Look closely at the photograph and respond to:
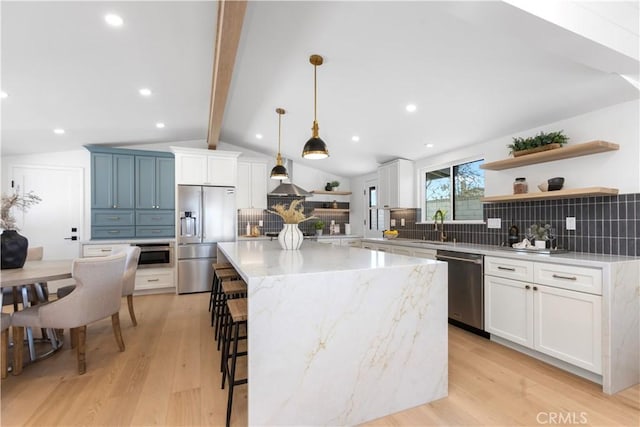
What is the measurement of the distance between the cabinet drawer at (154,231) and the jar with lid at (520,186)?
16.6 feet

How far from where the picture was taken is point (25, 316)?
Answer: 7.39 feet

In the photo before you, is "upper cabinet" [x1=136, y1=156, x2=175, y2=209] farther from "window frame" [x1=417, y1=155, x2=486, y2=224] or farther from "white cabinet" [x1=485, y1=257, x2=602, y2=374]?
"white cabinet" [x1=485, y1=257, x2=602, y2=374]

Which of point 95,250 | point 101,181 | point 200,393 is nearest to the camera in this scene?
point 200,393

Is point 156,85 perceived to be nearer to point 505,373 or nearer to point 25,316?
point 25,316

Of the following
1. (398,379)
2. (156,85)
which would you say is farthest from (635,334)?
(156,85)

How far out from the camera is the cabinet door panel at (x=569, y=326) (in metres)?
2.10

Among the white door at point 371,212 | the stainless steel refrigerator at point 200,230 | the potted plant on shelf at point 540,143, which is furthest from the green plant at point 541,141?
the stainless steel refrigerator at point 200,230

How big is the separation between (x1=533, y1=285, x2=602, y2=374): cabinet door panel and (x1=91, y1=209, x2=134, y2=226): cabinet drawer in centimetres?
557

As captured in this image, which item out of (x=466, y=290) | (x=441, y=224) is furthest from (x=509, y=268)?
(x=441, y=224)

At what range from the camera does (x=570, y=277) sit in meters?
2.25

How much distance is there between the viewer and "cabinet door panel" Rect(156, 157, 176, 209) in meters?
5.06

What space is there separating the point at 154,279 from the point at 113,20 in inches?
150

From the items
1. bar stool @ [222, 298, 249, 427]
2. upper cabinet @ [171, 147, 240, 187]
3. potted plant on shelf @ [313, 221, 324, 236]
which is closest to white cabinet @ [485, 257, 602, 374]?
bar stool @ [222, 298, 249, 427]

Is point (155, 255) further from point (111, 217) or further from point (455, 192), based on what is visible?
point (455, 192)
